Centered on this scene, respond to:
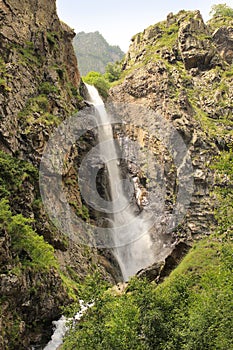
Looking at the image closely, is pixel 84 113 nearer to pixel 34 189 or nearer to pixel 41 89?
pixel 41 89

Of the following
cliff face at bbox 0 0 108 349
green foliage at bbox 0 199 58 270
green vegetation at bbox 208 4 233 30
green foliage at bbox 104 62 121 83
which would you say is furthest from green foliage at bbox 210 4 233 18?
green foliage at bbox 0 199 58 270

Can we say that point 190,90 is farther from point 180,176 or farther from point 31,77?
point 31,77

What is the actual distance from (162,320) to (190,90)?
143 ft

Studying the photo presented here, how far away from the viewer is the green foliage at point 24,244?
19.7m

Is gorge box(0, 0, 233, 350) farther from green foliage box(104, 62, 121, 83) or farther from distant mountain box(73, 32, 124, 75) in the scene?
distant mountain box(73, 32, 124, 75)

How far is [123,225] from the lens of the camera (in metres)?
38.8

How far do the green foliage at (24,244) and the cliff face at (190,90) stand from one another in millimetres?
19477

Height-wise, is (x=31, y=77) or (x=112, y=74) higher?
(x=112, y=74)

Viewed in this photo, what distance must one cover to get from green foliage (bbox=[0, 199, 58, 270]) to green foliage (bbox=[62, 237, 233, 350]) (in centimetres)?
642

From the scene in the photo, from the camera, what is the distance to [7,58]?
33281 mm

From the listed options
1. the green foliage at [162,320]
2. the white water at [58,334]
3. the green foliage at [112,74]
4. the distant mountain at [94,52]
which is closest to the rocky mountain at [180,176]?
the green foliage at [162,320]

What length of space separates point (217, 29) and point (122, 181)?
35098 millimetres

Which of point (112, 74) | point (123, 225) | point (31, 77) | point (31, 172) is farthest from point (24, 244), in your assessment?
point (112, 74)

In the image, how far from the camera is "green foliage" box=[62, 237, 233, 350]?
12586 millimetres
